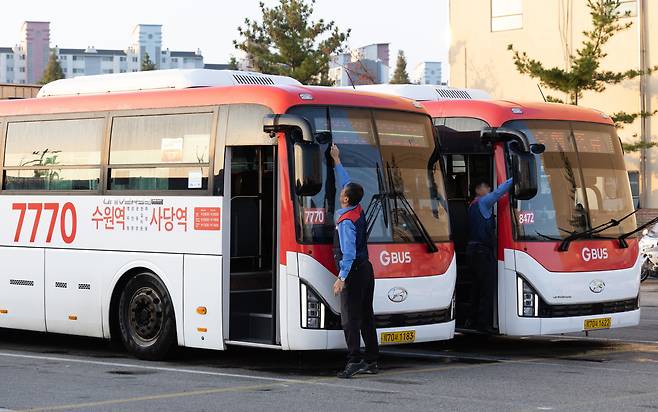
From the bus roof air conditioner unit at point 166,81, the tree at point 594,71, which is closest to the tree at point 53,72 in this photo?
the tree at point 594,71

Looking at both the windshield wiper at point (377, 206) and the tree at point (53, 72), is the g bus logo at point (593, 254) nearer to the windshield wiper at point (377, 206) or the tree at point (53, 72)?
the windshield wiper at point (377, 206)

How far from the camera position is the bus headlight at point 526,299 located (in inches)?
604

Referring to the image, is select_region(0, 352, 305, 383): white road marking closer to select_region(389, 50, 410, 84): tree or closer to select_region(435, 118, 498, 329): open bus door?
select_region(435, 118, 498, 329): open bus door

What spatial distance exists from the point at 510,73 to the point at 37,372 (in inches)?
→ 1159

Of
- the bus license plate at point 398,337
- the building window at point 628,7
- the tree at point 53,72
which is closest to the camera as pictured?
the bus license plate at point 398,337

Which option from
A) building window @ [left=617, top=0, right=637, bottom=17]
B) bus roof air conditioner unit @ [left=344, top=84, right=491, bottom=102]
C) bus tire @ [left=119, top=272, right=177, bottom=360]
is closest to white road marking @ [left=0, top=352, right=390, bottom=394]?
bus tire @ [left=119, top=272, right=177, bottom=360]

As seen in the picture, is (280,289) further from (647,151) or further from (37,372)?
(647,151)

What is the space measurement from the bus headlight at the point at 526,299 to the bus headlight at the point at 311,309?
2829mm

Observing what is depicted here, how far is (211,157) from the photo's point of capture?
14.5 meters

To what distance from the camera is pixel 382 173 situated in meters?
14.2

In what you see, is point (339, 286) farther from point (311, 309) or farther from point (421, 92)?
point (421, 92)

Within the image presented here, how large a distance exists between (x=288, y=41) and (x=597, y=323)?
34954 mm

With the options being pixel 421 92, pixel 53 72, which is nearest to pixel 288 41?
pixel 421 92

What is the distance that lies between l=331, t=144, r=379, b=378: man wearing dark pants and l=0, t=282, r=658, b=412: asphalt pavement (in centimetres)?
41
